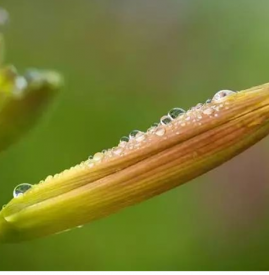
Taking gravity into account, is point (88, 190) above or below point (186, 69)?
below

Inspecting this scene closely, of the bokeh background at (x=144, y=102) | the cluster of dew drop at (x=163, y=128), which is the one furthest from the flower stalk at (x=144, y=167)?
the bokeh background at (x=144, y=102)

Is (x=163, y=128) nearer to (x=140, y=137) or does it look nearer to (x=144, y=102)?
(x=140, y=137)

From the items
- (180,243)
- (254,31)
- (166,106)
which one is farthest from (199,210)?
(254,31)

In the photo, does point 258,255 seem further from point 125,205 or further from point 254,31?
point 125,205

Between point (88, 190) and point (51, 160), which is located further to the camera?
point (51, 160)

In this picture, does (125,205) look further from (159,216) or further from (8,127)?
(159,216)

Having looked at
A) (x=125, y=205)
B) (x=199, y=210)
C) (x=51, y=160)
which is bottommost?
(x=125, y=205)

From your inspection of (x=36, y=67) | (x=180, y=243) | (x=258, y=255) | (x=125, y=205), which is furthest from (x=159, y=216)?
(x=125, y=205)
